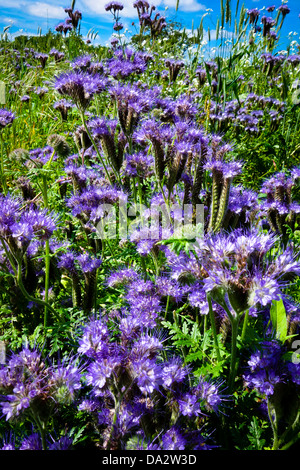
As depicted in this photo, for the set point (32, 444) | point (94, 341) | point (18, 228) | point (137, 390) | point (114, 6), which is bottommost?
point (32, 444)

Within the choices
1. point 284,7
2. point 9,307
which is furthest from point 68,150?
point 284,7

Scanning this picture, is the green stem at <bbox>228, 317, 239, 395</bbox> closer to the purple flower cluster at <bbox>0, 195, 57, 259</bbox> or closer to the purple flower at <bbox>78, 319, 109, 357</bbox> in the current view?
the purple flower at <bbox>78, 319, 109, 357</bbox>

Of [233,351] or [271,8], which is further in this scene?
[271,8]

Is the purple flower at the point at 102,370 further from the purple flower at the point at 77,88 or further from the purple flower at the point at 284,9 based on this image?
the purple flower at the point at 284,9

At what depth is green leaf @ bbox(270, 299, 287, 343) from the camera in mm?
1668

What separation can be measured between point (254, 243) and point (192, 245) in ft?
0.78

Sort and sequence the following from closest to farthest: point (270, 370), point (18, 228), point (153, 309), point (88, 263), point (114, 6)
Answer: point (270, 370), point (18, 228), point (153, 309), point (88, 263), point (114, 6)

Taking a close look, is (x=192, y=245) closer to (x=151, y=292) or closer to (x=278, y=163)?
(x=151, y=292)

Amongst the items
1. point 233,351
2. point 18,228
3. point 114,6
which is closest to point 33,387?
point 18,228

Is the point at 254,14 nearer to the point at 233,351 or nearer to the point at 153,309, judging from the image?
the point at 153,309

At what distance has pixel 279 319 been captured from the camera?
170 centimetres

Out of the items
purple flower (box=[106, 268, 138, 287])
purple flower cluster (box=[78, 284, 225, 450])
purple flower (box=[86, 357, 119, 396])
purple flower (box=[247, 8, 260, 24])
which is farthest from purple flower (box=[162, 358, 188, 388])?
purple flower (box=[247, 8, 260, 24])

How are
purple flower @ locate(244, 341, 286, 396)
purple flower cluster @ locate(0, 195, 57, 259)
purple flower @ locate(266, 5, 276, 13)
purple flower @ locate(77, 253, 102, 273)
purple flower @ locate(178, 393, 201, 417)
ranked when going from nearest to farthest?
purple flower @ locate(178, 393, 201, 417) < purple flower @ locate(244, 341, 286, 396) < purple flower cluster @ locate(0, 195, 57, 259) < purple flower @ locate(77, 253, 102, 273) < purple flower @ locate(266, 5, 276, 13)
